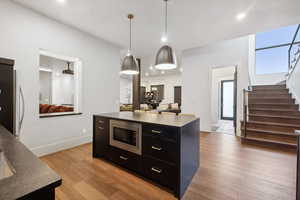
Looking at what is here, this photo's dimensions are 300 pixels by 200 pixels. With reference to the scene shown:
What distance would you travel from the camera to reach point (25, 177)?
0.55 metres

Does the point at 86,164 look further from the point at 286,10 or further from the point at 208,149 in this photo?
the point at 286,10

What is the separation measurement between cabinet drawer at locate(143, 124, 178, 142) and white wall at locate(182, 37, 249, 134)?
3.64m

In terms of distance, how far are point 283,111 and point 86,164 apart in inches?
210

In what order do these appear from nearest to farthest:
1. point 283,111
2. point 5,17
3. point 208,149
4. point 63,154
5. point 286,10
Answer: point 5,17
point 286,10
point 63,154
point 208,149
point 283,111

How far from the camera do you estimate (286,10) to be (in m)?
2.75

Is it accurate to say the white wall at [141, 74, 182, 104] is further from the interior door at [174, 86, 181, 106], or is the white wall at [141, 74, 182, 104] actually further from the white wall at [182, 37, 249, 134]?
the white wall at [182, 37, 249, 134]

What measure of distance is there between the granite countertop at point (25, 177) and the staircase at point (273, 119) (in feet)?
14.7

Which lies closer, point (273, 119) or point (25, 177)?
point (25, 177)

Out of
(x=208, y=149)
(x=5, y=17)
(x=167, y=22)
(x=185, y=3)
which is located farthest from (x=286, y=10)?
(x=5, y=17)

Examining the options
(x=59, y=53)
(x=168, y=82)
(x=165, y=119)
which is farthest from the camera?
(x=168, y=82)

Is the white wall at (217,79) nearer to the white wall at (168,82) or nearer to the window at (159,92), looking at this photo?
the white wall at (168,82)

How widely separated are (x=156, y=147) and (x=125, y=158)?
703 mm

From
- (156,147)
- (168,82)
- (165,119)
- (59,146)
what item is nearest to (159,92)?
(168,82)

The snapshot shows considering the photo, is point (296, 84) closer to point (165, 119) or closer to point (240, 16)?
point (240, 16)
